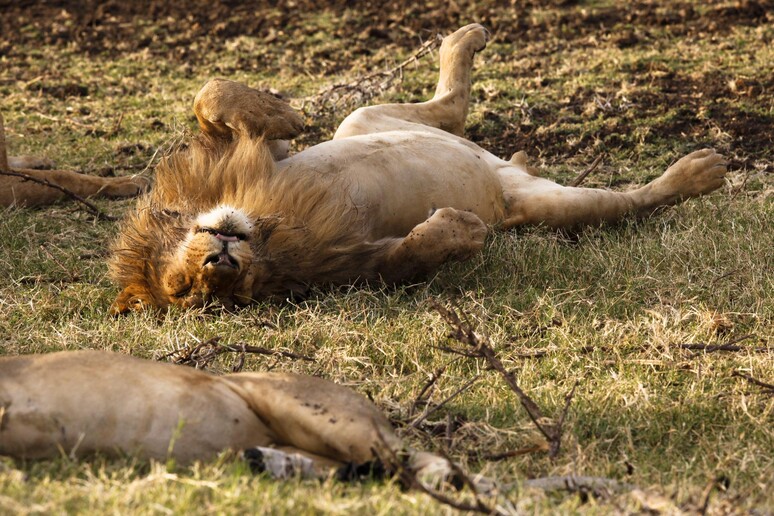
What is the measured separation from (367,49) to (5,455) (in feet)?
22.3

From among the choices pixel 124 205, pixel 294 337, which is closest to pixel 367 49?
pixel 124 205

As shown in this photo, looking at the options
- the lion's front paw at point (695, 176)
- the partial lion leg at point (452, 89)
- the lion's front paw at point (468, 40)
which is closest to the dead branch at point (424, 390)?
the lion's front paw at point (695, 176)

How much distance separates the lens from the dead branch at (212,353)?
12.8 feet

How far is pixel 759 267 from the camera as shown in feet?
15.4

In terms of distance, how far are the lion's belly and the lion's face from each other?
0.59m

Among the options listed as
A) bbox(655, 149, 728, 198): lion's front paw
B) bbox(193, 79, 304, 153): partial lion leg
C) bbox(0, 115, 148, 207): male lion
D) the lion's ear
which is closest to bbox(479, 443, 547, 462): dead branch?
the lion's ear

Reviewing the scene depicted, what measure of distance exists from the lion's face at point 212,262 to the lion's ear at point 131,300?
0.12 m

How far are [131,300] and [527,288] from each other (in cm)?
161

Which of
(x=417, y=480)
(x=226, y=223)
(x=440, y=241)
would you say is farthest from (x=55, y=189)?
(x=417, y=480)

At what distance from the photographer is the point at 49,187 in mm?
6363

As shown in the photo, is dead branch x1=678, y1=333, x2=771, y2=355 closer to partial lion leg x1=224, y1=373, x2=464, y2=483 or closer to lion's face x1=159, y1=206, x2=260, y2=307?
partial lion leg x1=224, y1=373, x2=464, y2=483

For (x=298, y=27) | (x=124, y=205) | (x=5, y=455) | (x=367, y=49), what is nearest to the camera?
(x=5, y=455)

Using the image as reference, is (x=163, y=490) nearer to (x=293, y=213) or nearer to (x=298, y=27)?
(x=293, y=213)

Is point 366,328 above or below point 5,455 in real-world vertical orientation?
below
